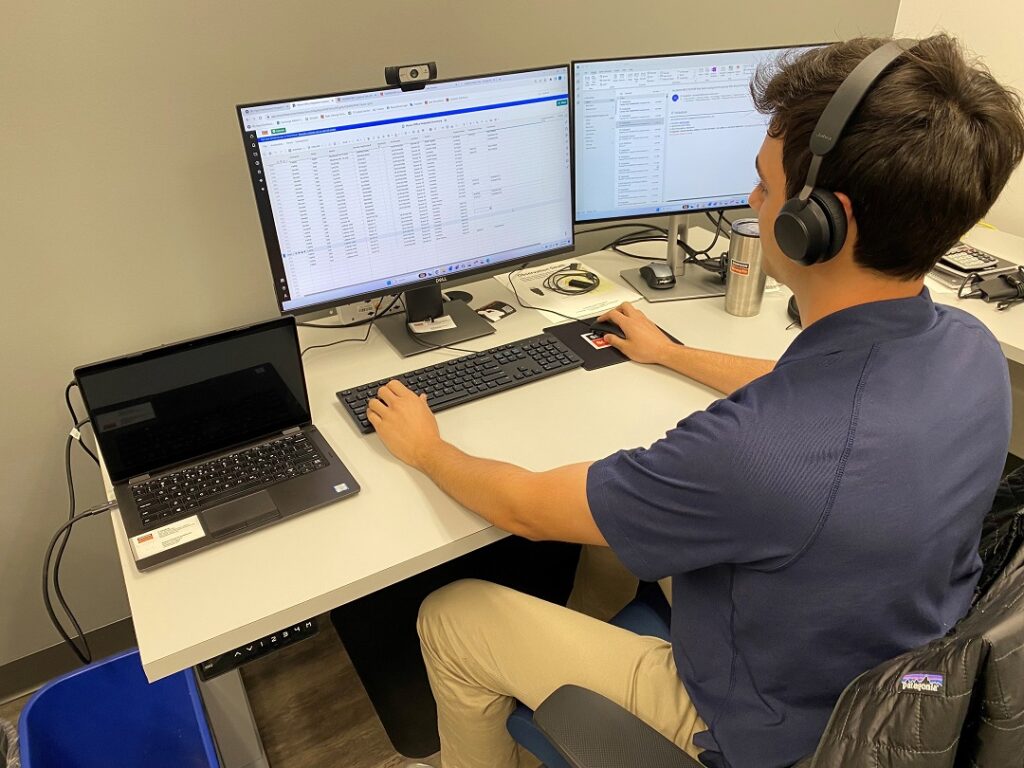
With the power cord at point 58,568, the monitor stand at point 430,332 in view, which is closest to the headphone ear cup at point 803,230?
the monitor stand at point 430,332

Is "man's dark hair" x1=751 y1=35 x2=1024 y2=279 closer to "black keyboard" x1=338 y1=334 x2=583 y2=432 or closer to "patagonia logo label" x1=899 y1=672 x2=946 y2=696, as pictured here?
"patagonia logo label" x1=899 y1=672 x2=946 y2=696

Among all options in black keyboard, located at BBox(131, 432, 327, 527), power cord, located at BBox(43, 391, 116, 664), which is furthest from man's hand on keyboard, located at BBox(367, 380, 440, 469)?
power cord, located at BBox(43, 391, 116, 664)

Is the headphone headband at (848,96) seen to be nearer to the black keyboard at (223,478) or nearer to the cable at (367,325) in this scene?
the black keyboard at (223,478)

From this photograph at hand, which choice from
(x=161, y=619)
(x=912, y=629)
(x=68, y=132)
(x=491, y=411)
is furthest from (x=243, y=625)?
(x=68, y=132)

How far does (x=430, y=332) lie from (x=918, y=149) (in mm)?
979

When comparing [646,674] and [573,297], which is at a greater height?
[573,297]

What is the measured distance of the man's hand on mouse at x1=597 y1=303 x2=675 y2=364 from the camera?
1404mm

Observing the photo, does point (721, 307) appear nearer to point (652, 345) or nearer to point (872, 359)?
point (652, 345)

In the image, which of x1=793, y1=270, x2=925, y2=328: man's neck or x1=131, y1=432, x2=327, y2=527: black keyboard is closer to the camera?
x1=793, y1=270, x2=925, y2=328: man's neck

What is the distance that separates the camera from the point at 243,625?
0.93 meters

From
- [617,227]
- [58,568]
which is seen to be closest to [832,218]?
[617,227]

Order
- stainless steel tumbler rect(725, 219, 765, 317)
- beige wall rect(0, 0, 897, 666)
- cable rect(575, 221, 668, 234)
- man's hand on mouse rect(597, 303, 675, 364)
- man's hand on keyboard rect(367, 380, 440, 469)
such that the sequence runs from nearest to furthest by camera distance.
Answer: man's hand on keyboard rect(367, 380, 440, 469) < beige wall rect(0, 0, 897, 666) < man's hand on mouse rect(597, 303, 675, 364) < stainless steel tumbler rect(725, 219, 765, 317) < cable rect(575, 221, 668, 234)

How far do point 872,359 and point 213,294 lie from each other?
1255mm

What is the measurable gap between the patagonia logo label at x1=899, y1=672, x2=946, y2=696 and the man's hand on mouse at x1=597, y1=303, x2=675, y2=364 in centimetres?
79
